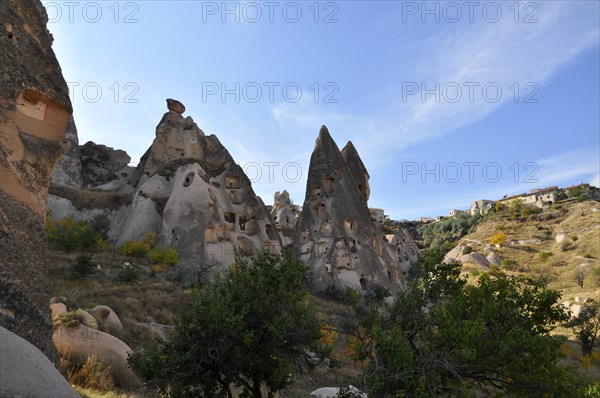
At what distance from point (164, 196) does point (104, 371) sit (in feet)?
78.6

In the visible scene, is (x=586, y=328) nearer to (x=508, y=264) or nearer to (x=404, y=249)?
(x=404, y=249)

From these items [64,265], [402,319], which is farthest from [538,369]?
[64,265]

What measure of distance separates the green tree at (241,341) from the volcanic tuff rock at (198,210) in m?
15.7

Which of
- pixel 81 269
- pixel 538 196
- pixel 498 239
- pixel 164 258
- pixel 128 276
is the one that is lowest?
pixel 128 276

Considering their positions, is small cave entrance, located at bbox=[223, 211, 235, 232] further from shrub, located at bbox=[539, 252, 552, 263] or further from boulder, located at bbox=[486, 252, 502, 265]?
shrub, located at bbox=[539, 252, 552, 263]

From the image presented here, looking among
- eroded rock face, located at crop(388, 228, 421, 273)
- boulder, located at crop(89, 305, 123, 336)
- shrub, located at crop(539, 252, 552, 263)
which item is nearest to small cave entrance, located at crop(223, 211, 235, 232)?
boulder, located at crop(89, 305, 123, 336)

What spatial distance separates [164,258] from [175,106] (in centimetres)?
1854

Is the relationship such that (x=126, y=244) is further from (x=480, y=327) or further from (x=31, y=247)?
(x=480, y=327)

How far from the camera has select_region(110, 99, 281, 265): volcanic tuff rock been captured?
26.8 meters

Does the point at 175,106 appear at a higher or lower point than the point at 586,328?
higher

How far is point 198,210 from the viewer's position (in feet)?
Answer: 90.3

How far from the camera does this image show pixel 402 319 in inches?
282

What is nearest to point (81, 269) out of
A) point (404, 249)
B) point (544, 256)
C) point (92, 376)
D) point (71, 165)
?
point (92, 376)

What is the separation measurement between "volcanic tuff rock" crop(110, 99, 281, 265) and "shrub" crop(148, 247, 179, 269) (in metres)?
1.13
